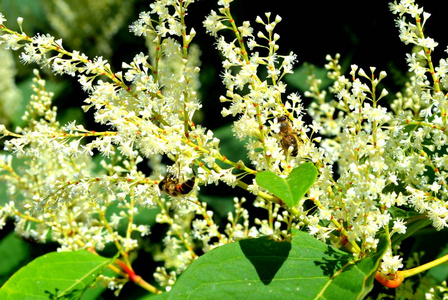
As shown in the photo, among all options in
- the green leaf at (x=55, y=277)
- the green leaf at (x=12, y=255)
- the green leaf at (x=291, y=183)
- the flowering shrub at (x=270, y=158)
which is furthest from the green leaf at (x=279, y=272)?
the green leaf at (x=12, y=255)

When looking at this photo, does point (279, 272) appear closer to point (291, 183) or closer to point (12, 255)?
point (291, 183)

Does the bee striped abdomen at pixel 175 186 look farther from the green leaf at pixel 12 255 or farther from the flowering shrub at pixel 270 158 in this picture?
the green leaf at pixel 12 255

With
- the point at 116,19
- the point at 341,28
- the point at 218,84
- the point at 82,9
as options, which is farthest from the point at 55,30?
the point at 341,28

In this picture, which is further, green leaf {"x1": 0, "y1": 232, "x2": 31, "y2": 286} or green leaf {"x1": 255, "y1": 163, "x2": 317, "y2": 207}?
green leaf {"x1": 0, "y1": 232, "x2": 31, "y2": 286}

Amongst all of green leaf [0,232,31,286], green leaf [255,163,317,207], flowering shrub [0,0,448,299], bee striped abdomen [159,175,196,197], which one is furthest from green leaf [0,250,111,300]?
green leaf [0,232,31,286]

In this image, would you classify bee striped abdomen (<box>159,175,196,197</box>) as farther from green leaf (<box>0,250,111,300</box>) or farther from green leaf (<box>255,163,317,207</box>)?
green leaf (<box>0,250,111,300</box>)

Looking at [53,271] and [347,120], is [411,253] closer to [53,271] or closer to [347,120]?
[347,120]
